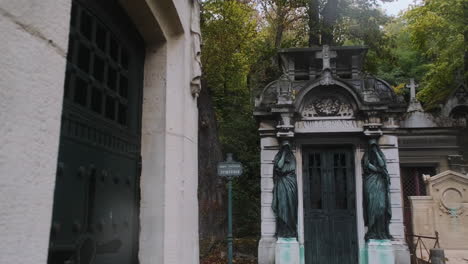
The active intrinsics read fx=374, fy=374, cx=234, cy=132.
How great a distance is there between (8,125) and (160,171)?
1.53 m

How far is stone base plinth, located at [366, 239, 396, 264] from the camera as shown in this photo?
9383mm

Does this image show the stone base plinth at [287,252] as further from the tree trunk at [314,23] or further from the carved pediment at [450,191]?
the tree trunk at [314,23]

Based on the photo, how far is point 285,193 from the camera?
9891 millimetres

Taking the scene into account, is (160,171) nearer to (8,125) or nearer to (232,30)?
(8,125)

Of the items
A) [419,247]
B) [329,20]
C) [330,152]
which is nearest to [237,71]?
[329,20]

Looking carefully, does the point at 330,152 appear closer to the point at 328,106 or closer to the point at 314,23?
the point at 328,106

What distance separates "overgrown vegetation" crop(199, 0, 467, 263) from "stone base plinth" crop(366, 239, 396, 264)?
5408 mm

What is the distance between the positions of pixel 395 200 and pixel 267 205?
3.40 metres

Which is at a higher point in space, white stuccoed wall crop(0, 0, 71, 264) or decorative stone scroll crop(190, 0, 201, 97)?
decorative stone scroll crop(190, 0, 201, 97)

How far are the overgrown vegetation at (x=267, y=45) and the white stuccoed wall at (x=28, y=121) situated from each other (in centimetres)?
1266

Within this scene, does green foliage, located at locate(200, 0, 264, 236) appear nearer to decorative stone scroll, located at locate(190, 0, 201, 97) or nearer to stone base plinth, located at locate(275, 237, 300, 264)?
stone base plinth, located at locate(275, 237, 300, 264)

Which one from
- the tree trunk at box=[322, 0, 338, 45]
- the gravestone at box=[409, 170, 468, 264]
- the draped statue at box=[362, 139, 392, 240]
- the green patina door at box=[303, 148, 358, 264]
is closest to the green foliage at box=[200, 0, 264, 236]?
the tree trunk at box=[322, 0, 338, 45]

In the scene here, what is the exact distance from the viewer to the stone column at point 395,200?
952 cm

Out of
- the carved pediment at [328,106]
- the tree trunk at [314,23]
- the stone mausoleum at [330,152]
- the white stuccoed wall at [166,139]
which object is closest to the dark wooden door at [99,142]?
the white stuccoed wall at [166,139]
